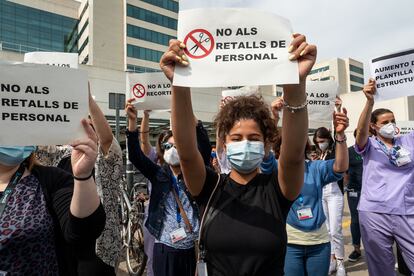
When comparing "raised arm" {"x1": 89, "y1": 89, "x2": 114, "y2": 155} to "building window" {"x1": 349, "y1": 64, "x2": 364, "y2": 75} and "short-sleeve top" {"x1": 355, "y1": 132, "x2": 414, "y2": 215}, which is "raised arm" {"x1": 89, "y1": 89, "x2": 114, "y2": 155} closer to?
"short-sleeve top" {"x1": 355, "y1": 132, "x2": 414, "y2": 215}

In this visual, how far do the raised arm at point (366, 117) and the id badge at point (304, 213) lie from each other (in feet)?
3.02

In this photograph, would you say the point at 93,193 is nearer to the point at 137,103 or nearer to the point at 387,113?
the point at 137,103

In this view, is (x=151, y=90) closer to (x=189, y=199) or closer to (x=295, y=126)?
(x=189, y=199)

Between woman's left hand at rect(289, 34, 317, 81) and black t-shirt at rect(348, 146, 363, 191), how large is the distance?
4.22m

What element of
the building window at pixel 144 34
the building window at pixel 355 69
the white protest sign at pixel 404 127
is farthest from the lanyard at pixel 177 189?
the building window at pixel 355 69

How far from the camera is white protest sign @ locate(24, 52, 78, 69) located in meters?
3.41

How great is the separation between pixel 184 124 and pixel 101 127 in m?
1.02

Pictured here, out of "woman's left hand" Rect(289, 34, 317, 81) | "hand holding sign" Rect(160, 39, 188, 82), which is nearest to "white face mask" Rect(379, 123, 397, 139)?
"woman's left hand" Rect(289, 34, 317, 81)

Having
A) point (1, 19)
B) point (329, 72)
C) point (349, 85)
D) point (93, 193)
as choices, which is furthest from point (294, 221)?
point (349, 85)

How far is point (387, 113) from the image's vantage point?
3592 millimetres

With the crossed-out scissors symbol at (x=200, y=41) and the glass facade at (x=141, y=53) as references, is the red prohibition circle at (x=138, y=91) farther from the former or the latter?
the glass facade at (x=141, y=53)

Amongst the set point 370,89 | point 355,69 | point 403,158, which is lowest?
point 403,158

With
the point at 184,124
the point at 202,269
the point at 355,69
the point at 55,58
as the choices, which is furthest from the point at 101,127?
the point at 355,69

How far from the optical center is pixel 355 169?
17.8ft
